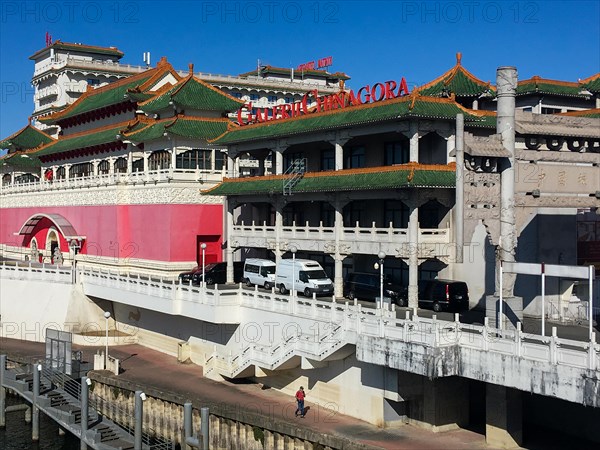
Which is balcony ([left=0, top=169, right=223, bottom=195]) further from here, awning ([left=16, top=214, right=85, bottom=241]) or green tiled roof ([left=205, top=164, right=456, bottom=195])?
green tiled roof ([left=205, top=164, right=456, bottom=195])

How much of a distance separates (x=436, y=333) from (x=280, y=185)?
69.7ft

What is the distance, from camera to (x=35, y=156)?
81.5m

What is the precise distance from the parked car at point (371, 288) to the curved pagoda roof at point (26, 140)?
176ft

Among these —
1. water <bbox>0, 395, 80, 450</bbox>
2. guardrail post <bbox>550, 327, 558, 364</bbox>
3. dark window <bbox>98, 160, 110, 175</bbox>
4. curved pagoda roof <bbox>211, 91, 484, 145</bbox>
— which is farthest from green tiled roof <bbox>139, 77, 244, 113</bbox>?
guardrail post <bbox>550, 327, 558, 364</bbox>

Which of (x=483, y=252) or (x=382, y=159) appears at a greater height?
(x=382, y=159)

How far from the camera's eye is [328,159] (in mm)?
51344

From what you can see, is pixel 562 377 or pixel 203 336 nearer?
pixel 562 377

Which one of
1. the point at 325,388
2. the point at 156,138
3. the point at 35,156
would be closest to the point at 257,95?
the point at 35,156

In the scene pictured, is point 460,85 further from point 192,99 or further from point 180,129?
point 192,99

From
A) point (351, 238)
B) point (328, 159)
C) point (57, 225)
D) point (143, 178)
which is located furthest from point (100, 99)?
point (351, 238)

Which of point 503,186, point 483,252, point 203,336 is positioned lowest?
point 203,336

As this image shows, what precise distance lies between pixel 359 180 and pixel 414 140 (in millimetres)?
4133

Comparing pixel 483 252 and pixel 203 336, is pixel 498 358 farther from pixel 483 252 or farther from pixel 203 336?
pixel 203 336

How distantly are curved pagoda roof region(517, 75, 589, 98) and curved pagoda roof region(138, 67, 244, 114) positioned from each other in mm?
22099
